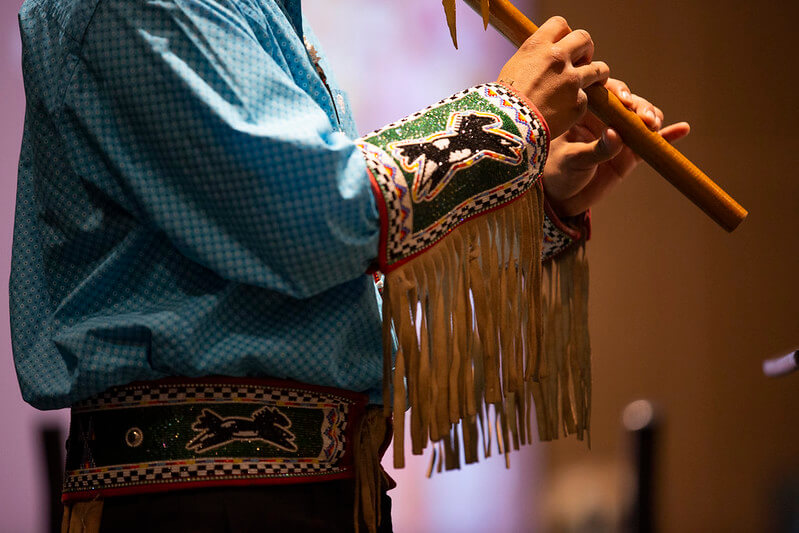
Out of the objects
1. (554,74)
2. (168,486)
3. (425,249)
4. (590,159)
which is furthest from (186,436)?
(590,159)

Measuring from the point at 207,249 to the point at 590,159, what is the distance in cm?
58

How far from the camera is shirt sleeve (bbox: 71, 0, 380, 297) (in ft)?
2.26

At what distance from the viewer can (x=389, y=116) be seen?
221 cm

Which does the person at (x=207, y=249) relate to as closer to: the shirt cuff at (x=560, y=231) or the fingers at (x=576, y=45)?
the fingers at (x=576, y=45)

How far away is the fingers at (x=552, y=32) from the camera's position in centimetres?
91

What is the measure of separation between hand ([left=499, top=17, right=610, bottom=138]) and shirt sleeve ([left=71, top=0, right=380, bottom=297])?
252 millimetres

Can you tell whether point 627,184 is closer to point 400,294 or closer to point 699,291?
point 699,291

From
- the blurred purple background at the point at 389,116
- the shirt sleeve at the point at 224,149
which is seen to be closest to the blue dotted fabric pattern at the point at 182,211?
the shirt sleeve at the point at 224,149

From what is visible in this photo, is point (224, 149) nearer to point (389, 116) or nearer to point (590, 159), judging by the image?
point (590, 159)

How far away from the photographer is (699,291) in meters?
2.54

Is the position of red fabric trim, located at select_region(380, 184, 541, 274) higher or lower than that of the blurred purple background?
lower

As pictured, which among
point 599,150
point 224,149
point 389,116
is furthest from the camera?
point 389,116

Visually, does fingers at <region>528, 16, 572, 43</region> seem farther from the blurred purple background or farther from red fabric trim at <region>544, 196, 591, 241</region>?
the blurred purple background

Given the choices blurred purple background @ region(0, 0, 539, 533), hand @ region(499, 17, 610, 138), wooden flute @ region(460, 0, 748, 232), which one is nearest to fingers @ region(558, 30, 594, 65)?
hand @ region(499, 17, 610, 138)
